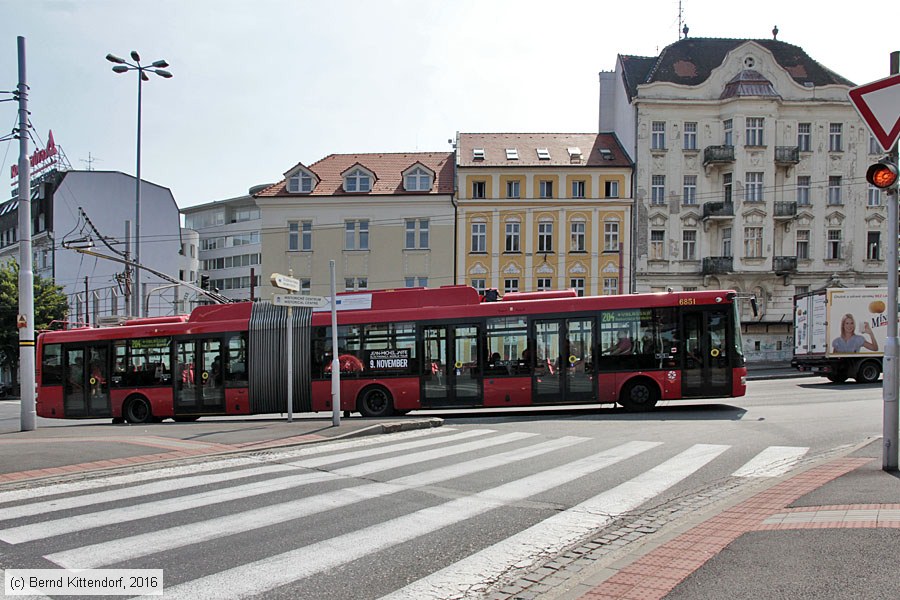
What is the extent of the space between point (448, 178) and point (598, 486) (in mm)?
40316

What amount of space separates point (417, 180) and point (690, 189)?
17.2m

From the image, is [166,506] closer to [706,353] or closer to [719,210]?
[706,353]

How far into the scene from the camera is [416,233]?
153 ft

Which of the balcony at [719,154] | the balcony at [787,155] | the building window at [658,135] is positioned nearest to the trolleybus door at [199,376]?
the building window at [658,135]

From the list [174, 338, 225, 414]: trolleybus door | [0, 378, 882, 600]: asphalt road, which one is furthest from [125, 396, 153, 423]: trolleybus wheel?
[0, 378, 882, 600]: asphalt road

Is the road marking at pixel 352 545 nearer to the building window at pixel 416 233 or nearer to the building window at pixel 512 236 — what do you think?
the building window at pixel 512 236

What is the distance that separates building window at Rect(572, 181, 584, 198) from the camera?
4603 cm

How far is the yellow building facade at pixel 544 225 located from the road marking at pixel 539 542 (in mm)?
36798

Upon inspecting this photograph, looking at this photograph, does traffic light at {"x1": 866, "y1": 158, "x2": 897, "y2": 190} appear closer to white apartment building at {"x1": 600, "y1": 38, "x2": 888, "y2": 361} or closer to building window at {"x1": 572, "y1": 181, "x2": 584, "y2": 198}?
white apartment building at {"x1": 600, "y1": 38, "x2": 888, "y2": 361}

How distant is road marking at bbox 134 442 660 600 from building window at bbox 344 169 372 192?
129ft

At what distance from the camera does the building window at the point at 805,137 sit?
45.9 metres

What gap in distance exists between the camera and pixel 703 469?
9.45m

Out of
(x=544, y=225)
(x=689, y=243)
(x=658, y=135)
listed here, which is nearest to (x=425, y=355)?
(x=544, y=225)

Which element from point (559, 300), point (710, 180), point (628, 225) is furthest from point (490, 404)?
point (710, 180)
